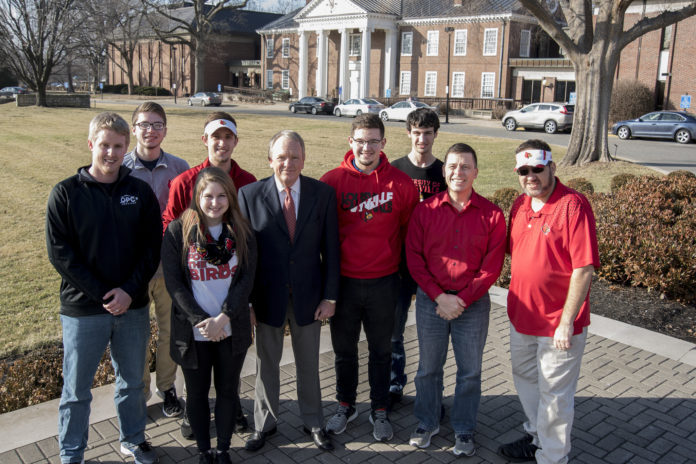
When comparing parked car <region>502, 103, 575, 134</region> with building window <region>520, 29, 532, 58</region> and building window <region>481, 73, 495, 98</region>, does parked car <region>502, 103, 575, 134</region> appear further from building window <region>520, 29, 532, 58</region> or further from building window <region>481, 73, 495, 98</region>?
building window <region>520, 29, 532, 58</region>

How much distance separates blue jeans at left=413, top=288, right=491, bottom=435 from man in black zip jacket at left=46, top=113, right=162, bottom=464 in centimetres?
182

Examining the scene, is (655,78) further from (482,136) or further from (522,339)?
(522,339)

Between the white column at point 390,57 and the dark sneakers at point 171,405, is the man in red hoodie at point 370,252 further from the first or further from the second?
the white column at point 390,57

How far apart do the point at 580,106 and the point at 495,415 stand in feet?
50.6

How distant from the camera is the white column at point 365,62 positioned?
5272cm

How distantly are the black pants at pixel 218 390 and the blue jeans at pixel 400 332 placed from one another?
4.40ft

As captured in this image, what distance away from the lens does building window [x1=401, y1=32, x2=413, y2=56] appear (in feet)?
174

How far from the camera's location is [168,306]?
444 cm

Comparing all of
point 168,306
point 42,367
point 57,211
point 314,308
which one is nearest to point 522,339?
point 314,308

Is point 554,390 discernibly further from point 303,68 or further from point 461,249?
point 303,68

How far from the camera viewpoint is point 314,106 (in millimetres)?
43688

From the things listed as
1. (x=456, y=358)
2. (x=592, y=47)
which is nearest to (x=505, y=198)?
(x=456, y=358)

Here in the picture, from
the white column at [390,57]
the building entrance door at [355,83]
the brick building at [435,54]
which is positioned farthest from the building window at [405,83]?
the building entrance door at [355,83]

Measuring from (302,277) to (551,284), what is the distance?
1558 millimetres
